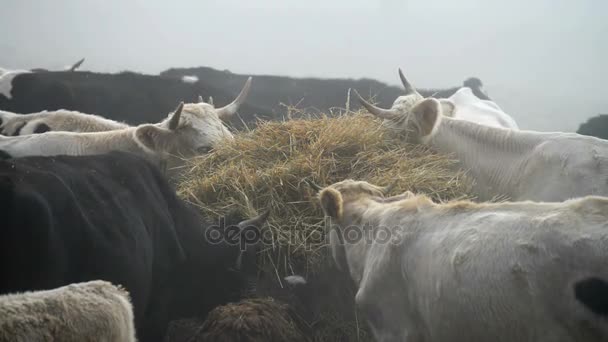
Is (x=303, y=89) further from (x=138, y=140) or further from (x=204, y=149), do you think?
(x=138, y=140)

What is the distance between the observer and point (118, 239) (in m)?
3.19

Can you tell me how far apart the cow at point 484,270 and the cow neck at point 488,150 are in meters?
1.56

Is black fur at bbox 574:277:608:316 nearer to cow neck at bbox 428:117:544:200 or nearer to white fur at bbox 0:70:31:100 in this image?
cow neck at bbox 428:117:544:200

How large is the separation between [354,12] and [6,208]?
528 inches

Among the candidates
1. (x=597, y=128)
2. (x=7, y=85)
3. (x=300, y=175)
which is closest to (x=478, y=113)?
(x=597, y=128)

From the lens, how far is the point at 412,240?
3.07 meters

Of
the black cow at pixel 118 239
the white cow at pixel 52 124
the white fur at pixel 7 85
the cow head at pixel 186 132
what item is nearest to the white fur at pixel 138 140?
the cow head at pixel 186 132

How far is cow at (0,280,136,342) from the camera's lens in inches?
75.4

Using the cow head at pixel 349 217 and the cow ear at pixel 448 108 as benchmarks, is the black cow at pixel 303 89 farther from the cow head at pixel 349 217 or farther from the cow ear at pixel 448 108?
the cow head at pixel 349 217

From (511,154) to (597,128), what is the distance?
2.80 meters

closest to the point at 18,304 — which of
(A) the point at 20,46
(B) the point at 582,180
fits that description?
(B) the point at 582,180

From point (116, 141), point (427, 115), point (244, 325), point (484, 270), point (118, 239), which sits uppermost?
point (427, 115)

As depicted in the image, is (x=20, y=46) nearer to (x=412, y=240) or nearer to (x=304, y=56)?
(x=304, y=56)

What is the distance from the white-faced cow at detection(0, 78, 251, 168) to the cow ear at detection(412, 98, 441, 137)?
5.27 ft
